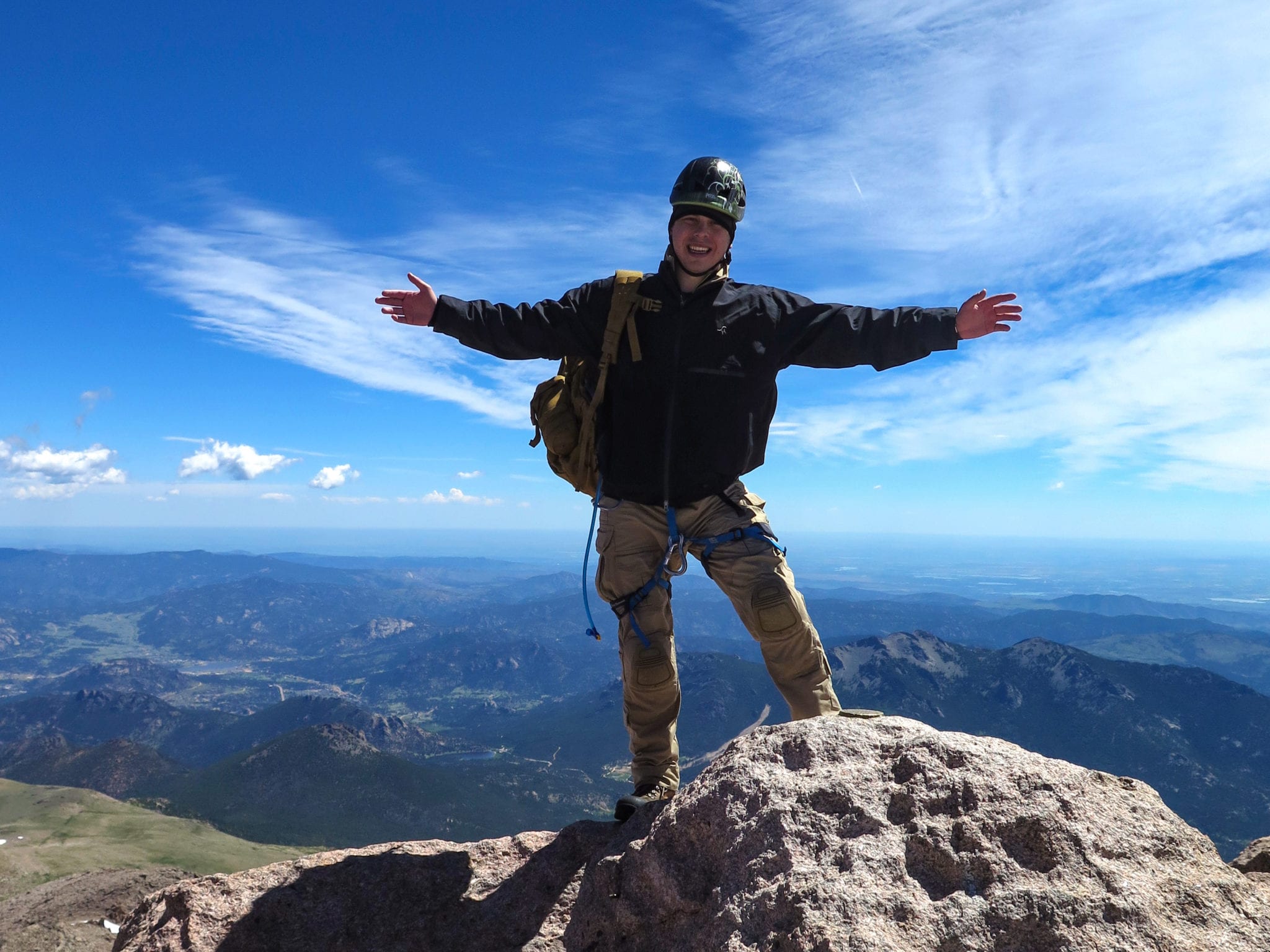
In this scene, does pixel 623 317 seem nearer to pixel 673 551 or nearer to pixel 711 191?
pixel 711 191

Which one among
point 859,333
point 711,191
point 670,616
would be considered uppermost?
point 711,191

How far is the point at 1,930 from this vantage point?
2889cm

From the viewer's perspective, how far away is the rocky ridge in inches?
160

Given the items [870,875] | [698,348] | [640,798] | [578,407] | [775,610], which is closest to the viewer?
[870,875]

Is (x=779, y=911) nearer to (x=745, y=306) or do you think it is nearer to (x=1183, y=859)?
(x=1183, y=859)

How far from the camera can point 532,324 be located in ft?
26.5

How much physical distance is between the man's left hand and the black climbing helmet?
8.79 ft

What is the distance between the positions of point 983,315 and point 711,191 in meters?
3.21

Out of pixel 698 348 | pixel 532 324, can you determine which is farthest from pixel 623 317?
pixel 532 324

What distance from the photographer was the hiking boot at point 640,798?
7430mm

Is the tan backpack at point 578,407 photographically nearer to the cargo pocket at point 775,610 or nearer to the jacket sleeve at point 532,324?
the jacket sleeve at point 532,324

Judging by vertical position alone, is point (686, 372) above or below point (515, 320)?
below

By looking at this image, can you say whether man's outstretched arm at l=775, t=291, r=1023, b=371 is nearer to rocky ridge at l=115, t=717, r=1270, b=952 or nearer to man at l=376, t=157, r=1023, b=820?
man at l=376, t=157, r=1023, b=820

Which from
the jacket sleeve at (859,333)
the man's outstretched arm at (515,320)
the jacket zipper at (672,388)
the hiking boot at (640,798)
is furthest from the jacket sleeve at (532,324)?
the hiking boot at (640,798)
